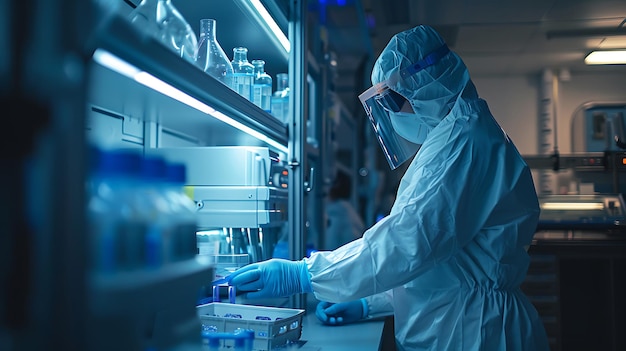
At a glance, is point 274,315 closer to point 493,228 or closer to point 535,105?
point 493,228

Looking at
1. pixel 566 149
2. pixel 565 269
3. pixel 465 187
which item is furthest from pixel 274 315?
pixel 566 149

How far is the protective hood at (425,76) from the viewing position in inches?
72.4

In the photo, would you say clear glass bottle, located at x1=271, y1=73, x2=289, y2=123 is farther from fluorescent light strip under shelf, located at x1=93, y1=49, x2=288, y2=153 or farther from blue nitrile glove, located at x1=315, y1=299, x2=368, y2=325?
blue nitrile glove, located at x1=315, y1=299, x2=368, y2=325

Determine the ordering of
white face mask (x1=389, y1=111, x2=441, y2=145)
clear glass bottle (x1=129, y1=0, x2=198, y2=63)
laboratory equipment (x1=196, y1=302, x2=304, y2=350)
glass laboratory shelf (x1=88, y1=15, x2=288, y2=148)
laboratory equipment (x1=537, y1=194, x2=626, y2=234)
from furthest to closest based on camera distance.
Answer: laboratory equipment (x1=537, y1=194, x2=626, y2=234)
white face mask (x1=389, y1=111, x2=441, y2=145)
laboratory equipment (x1=196, y1=302, x2=304, y2=350)
clear glass bottle (x1=129, y1=0, x2=198, y2=63)
glass laboratory shelf (x1=88, y1=15, x2=288, y2=148)

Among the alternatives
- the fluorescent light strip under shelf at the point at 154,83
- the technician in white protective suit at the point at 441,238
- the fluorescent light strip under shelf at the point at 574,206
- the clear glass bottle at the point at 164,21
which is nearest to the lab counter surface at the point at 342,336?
the technician in white protective suit at the point at 441,238

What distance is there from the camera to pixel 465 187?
1598mm

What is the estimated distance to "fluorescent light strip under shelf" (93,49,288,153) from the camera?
0.82 meters

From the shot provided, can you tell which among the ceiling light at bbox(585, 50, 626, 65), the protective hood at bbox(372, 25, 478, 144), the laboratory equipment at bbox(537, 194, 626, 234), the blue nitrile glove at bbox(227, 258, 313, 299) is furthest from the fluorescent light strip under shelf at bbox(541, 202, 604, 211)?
the blue nitrile glove at bbox(227, 258, 313, 299)

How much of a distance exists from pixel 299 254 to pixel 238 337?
112cm

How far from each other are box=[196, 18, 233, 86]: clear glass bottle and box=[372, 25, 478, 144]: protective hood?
0.51 m

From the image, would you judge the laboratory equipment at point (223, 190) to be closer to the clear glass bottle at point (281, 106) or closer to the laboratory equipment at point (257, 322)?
the laboratory equipment at point (257, 322)

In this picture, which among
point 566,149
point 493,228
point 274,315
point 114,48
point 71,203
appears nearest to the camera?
point 71,203

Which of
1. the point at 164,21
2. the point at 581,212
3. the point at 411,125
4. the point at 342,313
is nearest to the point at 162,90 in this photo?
the point at 164,21

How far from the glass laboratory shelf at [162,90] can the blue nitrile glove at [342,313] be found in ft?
1.99
